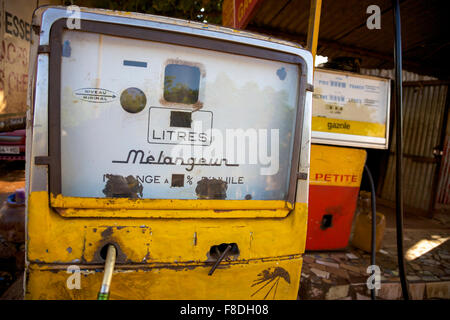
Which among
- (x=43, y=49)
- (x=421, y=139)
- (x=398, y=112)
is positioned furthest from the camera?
(x=421, y=139)

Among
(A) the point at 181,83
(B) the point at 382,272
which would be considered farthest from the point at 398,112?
(B) the point at 382,272

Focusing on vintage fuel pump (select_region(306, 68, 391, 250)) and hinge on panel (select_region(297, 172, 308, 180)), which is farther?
vintage fuel pump (select_region(306, 68, 391, 250))

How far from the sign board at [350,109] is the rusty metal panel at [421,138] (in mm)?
2843

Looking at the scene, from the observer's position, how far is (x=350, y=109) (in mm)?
2605

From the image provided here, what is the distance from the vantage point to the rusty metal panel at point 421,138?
465cm

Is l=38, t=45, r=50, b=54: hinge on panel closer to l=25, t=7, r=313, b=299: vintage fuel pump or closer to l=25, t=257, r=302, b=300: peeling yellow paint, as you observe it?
l=25, t=7, r=313, b=299: vintage fuel pump

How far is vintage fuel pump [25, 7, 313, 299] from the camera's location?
114 cm

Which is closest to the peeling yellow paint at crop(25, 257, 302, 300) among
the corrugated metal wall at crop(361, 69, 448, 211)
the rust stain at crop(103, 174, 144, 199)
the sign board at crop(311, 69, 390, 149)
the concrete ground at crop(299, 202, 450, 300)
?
the rust stain at crop(103, 174, 144, 199)

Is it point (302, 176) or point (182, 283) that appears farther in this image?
point (302, 176)

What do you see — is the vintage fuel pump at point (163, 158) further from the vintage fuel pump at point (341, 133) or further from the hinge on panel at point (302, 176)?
the vintage fuel pump at point (341, 133)

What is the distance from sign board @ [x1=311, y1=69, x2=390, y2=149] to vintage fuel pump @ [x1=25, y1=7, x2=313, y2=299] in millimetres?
1173

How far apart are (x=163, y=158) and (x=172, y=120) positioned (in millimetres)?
190

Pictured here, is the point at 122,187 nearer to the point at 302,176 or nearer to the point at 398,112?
the point at 302,176

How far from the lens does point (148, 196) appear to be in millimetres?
1282
